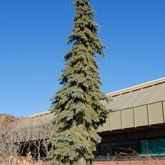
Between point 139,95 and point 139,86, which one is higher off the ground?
point 139,86

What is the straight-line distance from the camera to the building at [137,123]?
64.1 feet

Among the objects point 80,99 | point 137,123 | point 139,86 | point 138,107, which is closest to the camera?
point 80,99

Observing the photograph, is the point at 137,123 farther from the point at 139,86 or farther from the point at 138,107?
the point at 139,86

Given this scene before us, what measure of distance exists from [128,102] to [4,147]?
10200 millimetres

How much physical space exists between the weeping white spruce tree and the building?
135 centimetres

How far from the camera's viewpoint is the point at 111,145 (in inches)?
952

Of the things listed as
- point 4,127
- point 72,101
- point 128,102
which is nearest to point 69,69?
point 72,101

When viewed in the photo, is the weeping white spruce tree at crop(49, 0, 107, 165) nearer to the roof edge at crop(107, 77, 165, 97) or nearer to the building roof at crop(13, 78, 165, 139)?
the building roof at crop(13, 78, 165, 139)

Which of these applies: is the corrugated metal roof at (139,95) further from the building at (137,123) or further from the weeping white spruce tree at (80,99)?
the weeping white spruce tree at (80,99)

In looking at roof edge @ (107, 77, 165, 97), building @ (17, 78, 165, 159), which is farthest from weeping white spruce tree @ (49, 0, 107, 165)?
roof edge @ (107, 77, 165, 97)

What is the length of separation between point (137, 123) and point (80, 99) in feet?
13.1

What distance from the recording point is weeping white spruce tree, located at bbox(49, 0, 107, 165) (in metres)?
18.2

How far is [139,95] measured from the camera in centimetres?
2395

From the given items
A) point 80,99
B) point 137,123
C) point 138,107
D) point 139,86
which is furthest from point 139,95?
point 80,99
